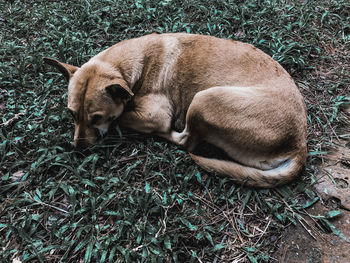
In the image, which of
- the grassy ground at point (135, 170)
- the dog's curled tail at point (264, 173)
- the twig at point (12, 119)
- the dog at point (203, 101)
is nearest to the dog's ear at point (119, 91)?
the dog at point (203, 101)

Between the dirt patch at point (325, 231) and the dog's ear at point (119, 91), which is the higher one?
the dog's ear at point (119, 91)

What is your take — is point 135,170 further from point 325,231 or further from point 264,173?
point 325,231

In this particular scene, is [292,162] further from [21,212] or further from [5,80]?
[5,80]

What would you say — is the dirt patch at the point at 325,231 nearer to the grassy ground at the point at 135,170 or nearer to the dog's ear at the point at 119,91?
the grassy ground at the point at 135,170

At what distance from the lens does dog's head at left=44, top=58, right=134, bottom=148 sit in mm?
2961

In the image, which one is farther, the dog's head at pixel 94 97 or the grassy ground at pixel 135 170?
the dog's head at pixel 94 97

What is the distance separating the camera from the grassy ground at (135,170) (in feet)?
8.21

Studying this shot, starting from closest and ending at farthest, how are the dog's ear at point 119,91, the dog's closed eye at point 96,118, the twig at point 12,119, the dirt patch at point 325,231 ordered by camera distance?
the dirt patch at point 325,231, the dog's ear at point 119,91, the dog's closed eye at point 96,118, the twig at point 12,119

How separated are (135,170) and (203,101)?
104 centimetres

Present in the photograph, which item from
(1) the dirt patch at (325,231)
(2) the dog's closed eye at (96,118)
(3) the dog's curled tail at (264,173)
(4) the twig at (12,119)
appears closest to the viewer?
(1) the dirt patch at (325,231)

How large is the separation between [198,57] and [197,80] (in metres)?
0.27

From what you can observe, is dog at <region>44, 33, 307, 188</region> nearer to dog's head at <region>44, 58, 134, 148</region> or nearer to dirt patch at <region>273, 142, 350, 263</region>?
dog's head at <region>44, 58, 134, 148</region>

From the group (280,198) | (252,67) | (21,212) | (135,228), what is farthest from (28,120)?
(280,198)

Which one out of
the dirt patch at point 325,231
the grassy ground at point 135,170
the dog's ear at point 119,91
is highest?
the dog's ear at point 119,91
